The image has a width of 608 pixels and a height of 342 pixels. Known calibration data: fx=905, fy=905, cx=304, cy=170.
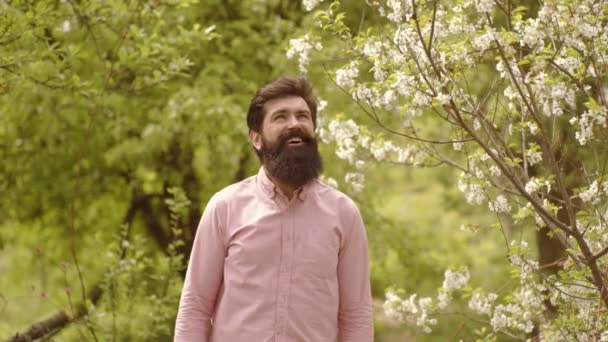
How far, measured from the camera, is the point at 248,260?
3.01 meters

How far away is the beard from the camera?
310 centimetres

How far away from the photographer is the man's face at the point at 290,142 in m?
3.10

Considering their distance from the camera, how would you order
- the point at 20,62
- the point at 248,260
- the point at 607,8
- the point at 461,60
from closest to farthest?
the point at 248,260, the point at 607,8, the point at 461,60, the point at 20,62

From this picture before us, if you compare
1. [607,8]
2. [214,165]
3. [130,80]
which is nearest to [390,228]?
[214,165]

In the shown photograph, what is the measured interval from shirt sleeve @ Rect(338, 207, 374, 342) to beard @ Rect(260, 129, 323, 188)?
0.79 ft

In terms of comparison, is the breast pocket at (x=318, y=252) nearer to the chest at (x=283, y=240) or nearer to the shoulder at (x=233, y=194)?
the chest at (x=283, y=240)

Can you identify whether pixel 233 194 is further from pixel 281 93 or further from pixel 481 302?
pixel 481 302

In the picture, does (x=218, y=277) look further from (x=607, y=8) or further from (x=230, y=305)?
(x=607, y=8)

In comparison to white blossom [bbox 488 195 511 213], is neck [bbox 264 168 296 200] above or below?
below

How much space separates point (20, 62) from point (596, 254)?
10.6 ft

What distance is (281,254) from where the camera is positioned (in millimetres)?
3020

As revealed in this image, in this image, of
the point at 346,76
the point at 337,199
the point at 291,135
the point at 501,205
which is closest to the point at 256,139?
the point at 291,135

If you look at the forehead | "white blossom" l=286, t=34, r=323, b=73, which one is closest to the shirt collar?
the forehead

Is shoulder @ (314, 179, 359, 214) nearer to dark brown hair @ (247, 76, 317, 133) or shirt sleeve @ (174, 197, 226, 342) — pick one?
dark brown hair @ (247, 76, 317, 133)
